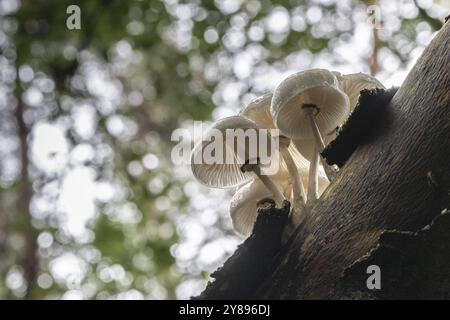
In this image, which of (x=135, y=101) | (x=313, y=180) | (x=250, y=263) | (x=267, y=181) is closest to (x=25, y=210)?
(x=135, y=101)

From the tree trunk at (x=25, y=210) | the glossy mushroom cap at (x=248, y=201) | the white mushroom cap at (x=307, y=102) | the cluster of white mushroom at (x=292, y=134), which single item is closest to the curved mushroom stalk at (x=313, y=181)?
the cluster of white mushroom at (x=292, y=134)

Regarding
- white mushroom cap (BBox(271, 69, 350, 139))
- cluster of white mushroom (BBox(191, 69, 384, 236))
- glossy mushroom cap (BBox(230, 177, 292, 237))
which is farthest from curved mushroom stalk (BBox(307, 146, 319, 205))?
glossy mushroom cap (BBox(230, 177, 292, 237))

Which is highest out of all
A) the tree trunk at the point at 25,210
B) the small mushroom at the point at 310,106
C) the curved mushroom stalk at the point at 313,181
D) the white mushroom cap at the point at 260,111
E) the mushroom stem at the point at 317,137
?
the tree trunk at the point at 25,210

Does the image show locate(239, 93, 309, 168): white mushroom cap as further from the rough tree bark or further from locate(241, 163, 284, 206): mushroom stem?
the rough tree bark

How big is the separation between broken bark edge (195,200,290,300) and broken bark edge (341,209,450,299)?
0.89 ft

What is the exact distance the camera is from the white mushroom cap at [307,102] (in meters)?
1.83

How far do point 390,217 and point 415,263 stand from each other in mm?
121

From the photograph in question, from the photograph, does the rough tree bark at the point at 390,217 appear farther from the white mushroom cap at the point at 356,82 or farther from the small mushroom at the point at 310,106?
the white mushroom cap at the point at 356,82

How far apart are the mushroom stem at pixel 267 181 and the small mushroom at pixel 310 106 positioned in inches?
5.8

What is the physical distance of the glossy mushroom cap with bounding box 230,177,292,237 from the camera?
2045 millimetres

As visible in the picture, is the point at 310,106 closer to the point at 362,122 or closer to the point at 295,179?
the point at 295,179

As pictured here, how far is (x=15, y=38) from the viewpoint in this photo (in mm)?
4672

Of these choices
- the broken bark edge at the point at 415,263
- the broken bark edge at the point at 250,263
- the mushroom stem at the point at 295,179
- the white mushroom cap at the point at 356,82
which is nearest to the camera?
the broken bark edge at the point at 415,263

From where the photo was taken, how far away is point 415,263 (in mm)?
1192
